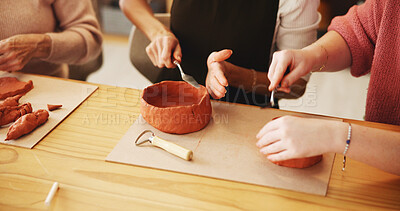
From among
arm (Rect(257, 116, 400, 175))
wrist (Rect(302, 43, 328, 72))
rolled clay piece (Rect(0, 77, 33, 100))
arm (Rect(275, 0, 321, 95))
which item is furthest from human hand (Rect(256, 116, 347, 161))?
rolled clay piece (Rect(0, 77, 33, 100))

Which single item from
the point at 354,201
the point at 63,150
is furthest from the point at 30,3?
the point at 354,201

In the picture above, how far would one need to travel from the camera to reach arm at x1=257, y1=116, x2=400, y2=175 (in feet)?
2.47

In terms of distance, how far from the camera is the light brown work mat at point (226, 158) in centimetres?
76

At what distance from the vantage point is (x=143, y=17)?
1.46m

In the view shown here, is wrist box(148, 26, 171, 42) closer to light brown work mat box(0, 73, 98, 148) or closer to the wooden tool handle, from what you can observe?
light brown work mat box(0, 73, 98, 148)

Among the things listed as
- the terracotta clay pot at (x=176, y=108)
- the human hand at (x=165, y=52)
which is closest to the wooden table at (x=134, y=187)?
the terracotta clay pot at (x=176, y=108)

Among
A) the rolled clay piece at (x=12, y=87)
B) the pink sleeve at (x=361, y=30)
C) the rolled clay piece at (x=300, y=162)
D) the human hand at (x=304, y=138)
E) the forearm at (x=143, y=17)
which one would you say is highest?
the pink sleeve at (x=361, y=30)

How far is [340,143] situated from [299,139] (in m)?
0.09

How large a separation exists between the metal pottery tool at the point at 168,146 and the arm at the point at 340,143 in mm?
223

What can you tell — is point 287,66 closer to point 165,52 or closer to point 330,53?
point 330,53

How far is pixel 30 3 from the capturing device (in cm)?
133

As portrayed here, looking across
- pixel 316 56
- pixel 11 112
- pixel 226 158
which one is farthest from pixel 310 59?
pixel 11 112

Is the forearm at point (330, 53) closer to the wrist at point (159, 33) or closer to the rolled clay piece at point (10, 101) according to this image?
the wrist at point (159, 33)

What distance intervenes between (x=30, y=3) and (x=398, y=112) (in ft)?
4.63
